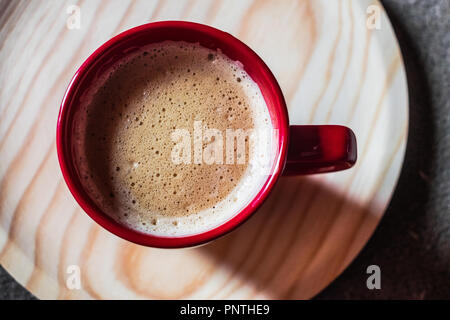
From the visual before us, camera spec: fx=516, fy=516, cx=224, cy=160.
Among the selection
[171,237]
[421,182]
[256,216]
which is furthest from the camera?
[421,182]

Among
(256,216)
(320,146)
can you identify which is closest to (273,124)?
(320,146)

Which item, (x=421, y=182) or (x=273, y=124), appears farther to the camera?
(x=421, y=182)

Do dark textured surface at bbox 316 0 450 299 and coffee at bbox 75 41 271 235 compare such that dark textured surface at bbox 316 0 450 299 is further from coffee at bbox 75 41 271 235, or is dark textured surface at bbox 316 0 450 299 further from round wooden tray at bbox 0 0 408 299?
coffee at bbox 75 41 271 235

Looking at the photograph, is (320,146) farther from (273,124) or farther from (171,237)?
(171,237)

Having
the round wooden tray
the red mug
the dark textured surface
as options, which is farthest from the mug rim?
the dark textured surface

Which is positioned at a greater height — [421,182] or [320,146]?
[320,146]

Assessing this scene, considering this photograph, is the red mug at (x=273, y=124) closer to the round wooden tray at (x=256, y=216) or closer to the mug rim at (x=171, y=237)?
the mug rim at (x=171, y=237)

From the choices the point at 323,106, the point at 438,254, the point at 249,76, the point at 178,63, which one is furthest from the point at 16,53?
the point at 438,254
